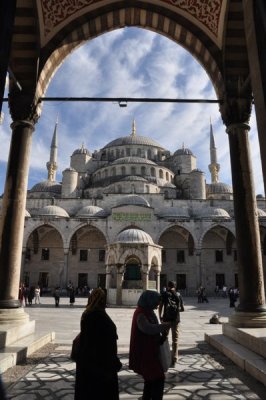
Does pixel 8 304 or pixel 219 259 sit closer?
pixel 8 304

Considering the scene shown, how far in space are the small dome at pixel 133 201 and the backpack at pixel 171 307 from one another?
76.9ft

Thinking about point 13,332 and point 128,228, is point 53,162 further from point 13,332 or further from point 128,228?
point 13,332

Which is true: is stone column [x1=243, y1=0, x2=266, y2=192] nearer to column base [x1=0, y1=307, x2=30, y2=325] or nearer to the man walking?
the man walking

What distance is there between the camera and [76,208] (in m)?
32.9

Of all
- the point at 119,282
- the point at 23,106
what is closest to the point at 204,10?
the point at 23,106

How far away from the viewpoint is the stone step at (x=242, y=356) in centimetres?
361

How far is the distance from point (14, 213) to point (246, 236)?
3.93 meters

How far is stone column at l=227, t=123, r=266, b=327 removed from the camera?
5.08 m

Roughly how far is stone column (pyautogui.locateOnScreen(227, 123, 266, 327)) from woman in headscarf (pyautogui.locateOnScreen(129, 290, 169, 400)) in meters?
2.95

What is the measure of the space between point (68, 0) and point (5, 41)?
172 inches

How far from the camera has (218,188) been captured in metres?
39.4

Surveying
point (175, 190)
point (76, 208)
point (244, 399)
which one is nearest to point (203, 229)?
point (175, 190)

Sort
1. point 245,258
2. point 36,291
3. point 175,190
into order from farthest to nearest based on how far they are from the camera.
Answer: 1. point 175,190
2. point 36,291
3. point 245,258

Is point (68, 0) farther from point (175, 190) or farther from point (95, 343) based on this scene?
point (175, 190)
